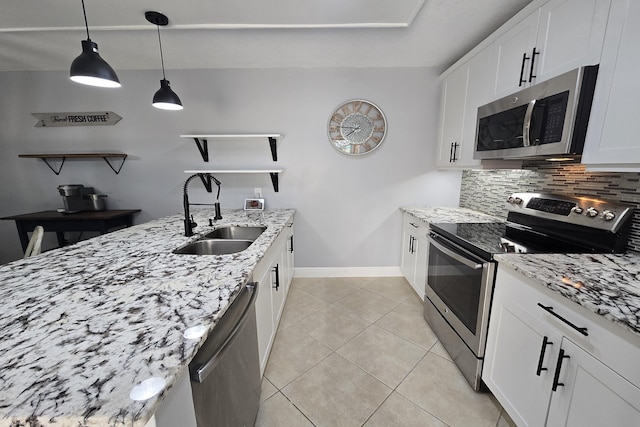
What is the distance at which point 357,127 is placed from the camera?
270 centimetres

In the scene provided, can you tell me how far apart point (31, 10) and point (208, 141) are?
4.62ft

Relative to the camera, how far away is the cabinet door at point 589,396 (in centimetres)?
77

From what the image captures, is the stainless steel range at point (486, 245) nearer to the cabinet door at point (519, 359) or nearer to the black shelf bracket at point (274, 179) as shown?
the cabinet door at point (519, 359)

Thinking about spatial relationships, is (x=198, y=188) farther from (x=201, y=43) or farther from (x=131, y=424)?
(x=131, y=424)

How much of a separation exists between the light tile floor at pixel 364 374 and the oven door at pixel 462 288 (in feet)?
0.97

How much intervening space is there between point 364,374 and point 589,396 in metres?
1.09

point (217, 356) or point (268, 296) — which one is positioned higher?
point (217, 356)

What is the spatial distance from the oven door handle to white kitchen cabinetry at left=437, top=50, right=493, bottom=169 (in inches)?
29.8

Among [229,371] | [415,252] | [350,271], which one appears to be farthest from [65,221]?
[415,252]

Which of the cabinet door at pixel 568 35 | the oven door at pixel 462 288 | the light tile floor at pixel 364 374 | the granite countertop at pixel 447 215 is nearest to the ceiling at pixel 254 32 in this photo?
the cabinet door at pixel 568 35

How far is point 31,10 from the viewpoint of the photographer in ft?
5.45

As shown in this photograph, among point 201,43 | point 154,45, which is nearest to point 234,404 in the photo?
point 201,43

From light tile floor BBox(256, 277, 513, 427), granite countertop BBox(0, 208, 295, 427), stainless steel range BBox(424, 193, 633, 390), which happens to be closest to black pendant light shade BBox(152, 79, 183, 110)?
granite countertop BBox(0, 208, 295, 427)

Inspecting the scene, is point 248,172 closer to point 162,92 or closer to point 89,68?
point 162,92
